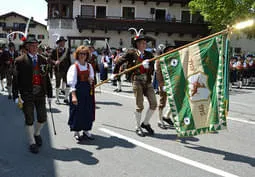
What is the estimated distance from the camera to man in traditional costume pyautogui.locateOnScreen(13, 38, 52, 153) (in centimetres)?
522

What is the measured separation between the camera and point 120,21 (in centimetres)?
3105

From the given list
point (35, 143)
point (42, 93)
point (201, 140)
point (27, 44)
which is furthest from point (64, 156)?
point (201, 140)

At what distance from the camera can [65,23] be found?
31141 millimetres

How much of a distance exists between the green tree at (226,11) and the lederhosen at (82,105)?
18.7 meters

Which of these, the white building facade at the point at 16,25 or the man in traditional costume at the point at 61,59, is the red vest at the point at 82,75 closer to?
the man in traditional costume at the point at 61,59

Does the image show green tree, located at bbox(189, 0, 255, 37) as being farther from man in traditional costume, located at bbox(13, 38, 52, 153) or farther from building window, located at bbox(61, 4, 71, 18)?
man in traditional costume, located at bbox(13, 38, 52, 153)

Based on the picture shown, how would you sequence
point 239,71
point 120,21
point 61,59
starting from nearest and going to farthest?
point 61,59, point 239,71, point 120,21

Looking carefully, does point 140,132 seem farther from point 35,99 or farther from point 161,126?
point 35,99

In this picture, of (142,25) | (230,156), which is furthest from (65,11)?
(230,156)

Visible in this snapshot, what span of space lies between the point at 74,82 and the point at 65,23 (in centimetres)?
2684

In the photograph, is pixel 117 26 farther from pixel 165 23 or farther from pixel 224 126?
Answer: pixel 224 126

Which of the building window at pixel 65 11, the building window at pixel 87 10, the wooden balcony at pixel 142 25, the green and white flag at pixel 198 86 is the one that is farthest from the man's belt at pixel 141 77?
the building window at pixel 65 11

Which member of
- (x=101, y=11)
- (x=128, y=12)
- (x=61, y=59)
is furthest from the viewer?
(x=128, y=12)

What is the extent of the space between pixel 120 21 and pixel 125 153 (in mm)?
26970
